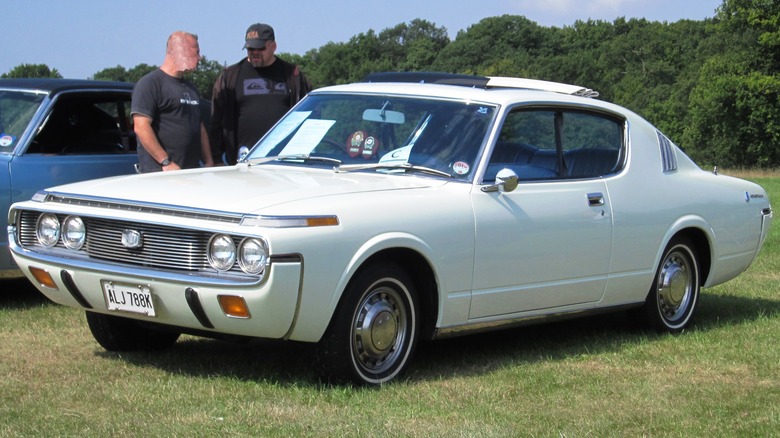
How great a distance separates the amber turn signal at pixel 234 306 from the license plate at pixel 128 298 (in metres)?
0.41

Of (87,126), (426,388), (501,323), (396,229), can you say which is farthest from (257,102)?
(426,388)

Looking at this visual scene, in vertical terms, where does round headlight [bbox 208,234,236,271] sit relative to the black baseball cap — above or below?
below

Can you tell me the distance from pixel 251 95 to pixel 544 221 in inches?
126

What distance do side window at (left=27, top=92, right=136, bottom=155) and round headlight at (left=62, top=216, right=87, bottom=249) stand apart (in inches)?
120

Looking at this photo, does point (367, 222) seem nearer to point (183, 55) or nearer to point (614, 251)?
point (614, 251)

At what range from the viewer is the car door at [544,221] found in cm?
648

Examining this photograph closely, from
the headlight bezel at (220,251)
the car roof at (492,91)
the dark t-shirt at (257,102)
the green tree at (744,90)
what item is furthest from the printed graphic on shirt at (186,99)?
the green tree at (744,90)

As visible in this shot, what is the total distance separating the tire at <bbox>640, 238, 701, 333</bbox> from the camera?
792 centimetres

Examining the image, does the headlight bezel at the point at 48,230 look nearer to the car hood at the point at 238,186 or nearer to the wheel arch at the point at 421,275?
the car hood at the point at 238,186

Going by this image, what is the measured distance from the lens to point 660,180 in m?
7.84

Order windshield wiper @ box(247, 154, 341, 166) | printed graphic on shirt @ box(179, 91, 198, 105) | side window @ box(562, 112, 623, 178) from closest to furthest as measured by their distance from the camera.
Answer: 1. windshield wiper @ box(247, 154, 341, 166)
2. side window @ box(562, 112, 623, 178)
3. printed graphic on shirt @ box(179, 91, 198, 105)

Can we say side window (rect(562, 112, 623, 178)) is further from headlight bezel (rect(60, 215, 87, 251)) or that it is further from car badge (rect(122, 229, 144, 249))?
headlight bezel (rect(60, 215, 87, 251))

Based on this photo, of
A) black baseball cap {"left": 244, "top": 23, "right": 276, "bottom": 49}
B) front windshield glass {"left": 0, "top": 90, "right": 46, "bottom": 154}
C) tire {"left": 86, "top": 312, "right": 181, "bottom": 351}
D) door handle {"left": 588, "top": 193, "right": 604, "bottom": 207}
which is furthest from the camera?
black baseball cap {"left": 244, "top": 23, "right": 276, "bottom": 49}

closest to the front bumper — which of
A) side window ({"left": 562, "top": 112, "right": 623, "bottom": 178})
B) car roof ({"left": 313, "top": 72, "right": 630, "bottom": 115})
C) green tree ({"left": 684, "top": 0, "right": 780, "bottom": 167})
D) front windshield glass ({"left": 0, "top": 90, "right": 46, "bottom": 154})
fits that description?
car roof ({"left": 313, "top": 72, "right": 630, "bottom": 115})
